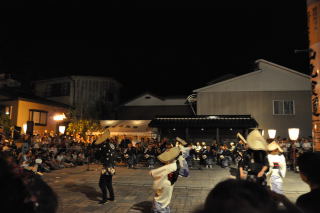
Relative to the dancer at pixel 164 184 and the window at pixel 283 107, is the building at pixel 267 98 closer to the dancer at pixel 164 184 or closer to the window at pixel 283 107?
the window at pixel 283 107

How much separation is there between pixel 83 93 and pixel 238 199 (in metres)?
29.4

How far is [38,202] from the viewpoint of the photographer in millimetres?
1823

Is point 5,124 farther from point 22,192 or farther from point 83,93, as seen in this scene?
point 22,192

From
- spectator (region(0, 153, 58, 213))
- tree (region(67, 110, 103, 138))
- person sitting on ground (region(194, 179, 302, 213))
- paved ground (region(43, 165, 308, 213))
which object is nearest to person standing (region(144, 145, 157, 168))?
paved ground (region(43, 165, 308, 213))

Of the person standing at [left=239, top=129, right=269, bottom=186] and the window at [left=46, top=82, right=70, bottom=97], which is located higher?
the window at [left=46, top=82, right=70, bottom=97]

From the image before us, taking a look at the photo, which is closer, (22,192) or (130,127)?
(22,192)

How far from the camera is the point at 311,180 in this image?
102 inches

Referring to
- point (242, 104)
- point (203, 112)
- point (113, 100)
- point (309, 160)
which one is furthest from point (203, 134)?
point (309, 160)

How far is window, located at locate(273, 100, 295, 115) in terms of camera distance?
23.7 m

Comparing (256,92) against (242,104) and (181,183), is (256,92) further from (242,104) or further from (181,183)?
(181,183)

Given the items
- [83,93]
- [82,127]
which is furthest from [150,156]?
[83,93]

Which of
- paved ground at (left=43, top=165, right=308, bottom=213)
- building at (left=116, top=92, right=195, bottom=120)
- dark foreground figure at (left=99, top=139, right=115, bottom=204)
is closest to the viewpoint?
paved ground at (left=43, top=165, right=308, bottom=213)

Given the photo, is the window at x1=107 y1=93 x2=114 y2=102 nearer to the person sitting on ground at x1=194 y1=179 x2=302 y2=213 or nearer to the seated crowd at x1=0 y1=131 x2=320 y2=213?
the seated crowd at x1=0 y1=131 x2=320 y2=213

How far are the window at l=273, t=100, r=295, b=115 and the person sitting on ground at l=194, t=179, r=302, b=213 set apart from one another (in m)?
24.4
